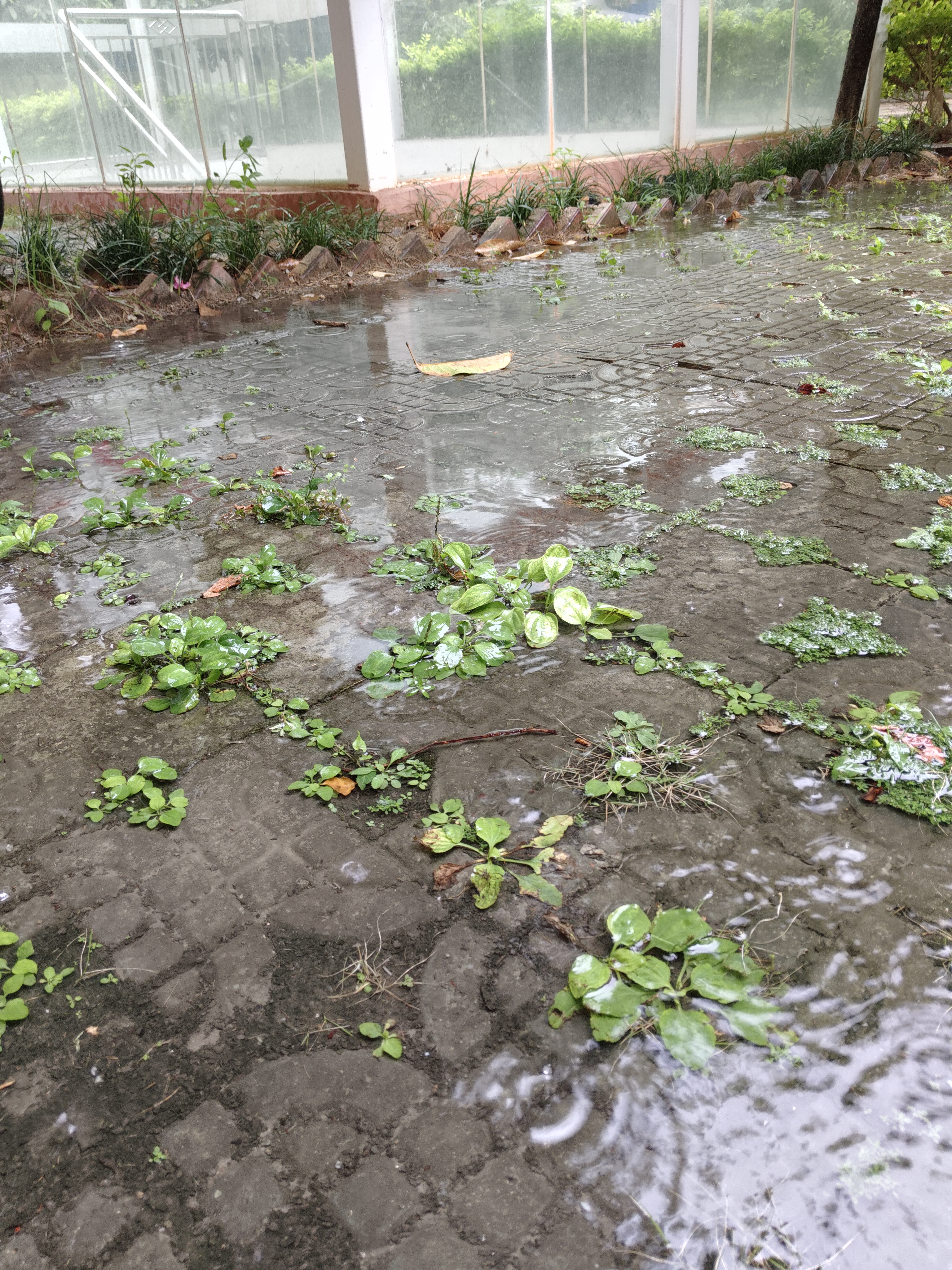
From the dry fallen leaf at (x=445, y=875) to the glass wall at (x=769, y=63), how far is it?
12.8m

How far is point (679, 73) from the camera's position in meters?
11.5

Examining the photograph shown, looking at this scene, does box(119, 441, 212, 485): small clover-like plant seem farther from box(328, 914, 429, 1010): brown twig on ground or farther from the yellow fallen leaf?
box(328, 914, 429, 1010): brown twig on ground

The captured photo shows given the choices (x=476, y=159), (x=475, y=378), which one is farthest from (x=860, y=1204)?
(x=476, y=159)

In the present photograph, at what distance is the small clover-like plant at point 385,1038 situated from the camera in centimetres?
154

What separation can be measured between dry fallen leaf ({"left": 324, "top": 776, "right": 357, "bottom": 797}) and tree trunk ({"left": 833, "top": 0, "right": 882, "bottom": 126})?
14.1 metres

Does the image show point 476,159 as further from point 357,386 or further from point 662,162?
point 357,386

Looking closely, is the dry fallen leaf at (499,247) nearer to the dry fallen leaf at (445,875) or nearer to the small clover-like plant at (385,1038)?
the dry fallen leaf at (445,875)

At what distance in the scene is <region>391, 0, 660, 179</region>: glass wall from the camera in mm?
9016

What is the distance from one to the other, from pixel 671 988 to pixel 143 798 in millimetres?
1288

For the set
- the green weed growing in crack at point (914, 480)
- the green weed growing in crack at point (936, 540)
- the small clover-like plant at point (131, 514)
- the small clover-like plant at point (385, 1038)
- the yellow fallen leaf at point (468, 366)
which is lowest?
the small clover-like plant at point (385, 1038)

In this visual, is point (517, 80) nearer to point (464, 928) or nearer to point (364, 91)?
point (364, 91)

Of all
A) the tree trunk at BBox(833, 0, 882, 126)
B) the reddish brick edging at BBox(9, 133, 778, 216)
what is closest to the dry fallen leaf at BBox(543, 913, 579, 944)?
the reddish brick edging at BBox(9, 133, 778, 216)

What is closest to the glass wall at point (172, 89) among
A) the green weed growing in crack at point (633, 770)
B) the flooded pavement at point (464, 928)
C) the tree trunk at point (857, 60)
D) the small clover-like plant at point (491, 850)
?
the flooded pavement at point (464, 928)

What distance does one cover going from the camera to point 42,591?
3.12 meters
